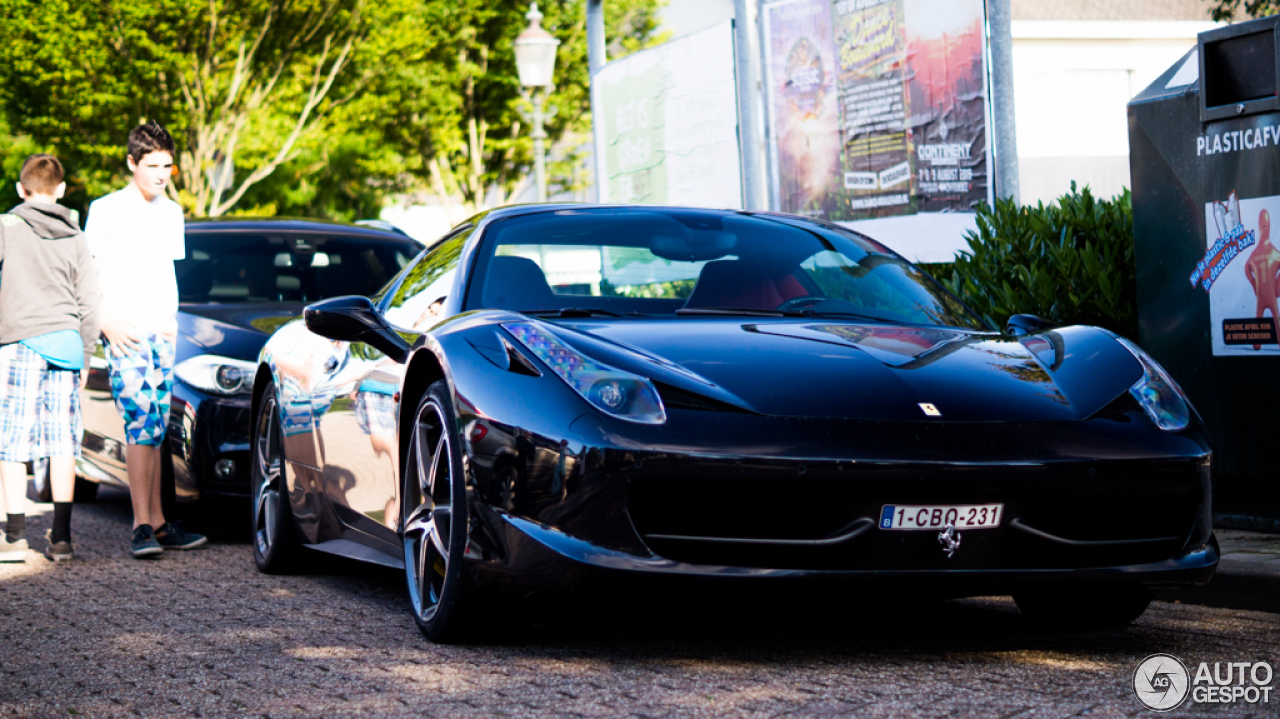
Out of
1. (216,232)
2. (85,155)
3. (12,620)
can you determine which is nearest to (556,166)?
(85,155)

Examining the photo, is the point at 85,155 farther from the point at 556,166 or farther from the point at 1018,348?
the point at 1018,348

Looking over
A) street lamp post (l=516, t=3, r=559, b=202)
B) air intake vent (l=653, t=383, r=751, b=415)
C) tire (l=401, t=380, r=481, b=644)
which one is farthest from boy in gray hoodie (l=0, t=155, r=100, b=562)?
street lamp post (l=516, t=3, r=559, b=202)

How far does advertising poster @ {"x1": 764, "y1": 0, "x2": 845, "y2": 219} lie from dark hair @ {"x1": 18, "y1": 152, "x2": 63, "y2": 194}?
491cm

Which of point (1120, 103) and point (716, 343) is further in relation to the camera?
point (1120, 103)

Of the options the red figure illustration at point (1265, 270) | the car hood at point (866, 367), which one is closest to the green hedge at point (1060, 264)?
the red figure illustration at point (1265, 270)

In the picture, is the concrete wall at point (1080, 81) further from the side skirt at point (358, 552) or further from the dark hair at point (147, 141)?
the side skirt at point (358, 552)

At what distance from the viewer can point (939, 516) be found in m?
3.79

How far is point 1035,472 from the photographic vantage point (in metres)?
3.83

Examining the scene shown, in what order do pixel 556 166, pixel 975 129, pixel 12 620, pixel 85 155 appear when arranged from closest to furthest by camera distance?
pixel 12 620, pixel 975 129, pixel 85 155, pixel 556 166

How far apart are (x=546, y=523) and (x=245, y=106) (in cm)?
2347

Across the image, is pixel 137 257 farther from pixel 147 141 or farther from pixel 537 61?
pixel 537 61

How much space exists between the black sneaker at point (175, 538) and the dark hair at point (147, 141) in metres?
1.70

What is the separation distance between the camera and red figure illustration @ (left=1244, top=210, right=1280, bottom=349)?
20.0 feet

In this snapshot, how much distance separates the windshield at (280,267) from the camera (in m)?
8.47
